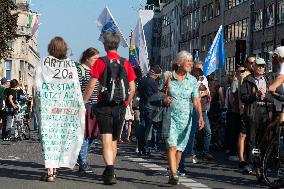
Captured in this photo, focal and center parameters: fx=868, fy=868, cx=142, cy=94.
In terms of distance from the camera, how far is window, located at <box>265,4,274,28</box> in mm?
57625

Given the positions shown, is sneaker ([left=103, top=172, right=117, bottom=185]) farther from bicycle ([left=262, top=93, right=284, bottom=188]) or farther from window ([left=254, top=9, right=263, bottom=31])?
window ([left=254, top=9, right=263, bottom=31])

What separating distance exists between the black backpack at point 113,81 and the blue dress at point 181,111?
30.2 inches

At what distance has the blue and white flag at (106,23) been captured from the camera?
2438cm

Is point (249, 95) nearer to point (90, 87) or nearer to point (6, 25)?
point (90, 87)

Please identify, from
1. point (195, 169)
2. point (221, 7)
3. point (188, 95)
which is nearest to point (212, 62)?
point (195, 169)

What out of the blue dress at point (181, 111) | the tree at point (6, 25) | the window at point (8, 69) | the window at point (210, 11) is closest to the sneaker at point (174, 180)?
the blue dress at point (181, 111)

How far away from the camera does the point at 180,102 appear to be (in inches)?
466

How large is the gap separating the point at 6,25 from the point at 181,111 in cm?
3163

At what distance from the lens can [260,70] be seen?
43.4 ft

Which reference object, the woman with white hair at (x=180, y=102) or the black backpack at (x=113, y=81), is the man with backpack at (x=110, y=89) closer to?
the black backpack at (x=113, y=81)

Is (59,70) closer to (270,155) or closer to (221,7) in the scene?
(270,155)

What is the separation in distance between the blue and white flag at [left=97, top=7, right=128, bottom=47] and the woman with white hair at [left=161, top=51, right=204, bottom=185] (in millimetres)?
12222

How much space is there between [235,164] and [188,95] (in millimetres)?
4165

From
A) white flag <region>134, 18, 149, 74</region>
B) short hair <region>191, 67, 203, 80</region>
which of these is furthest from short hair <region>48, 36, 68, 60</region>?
white flag <region>134, 18, 149, 74</region>
